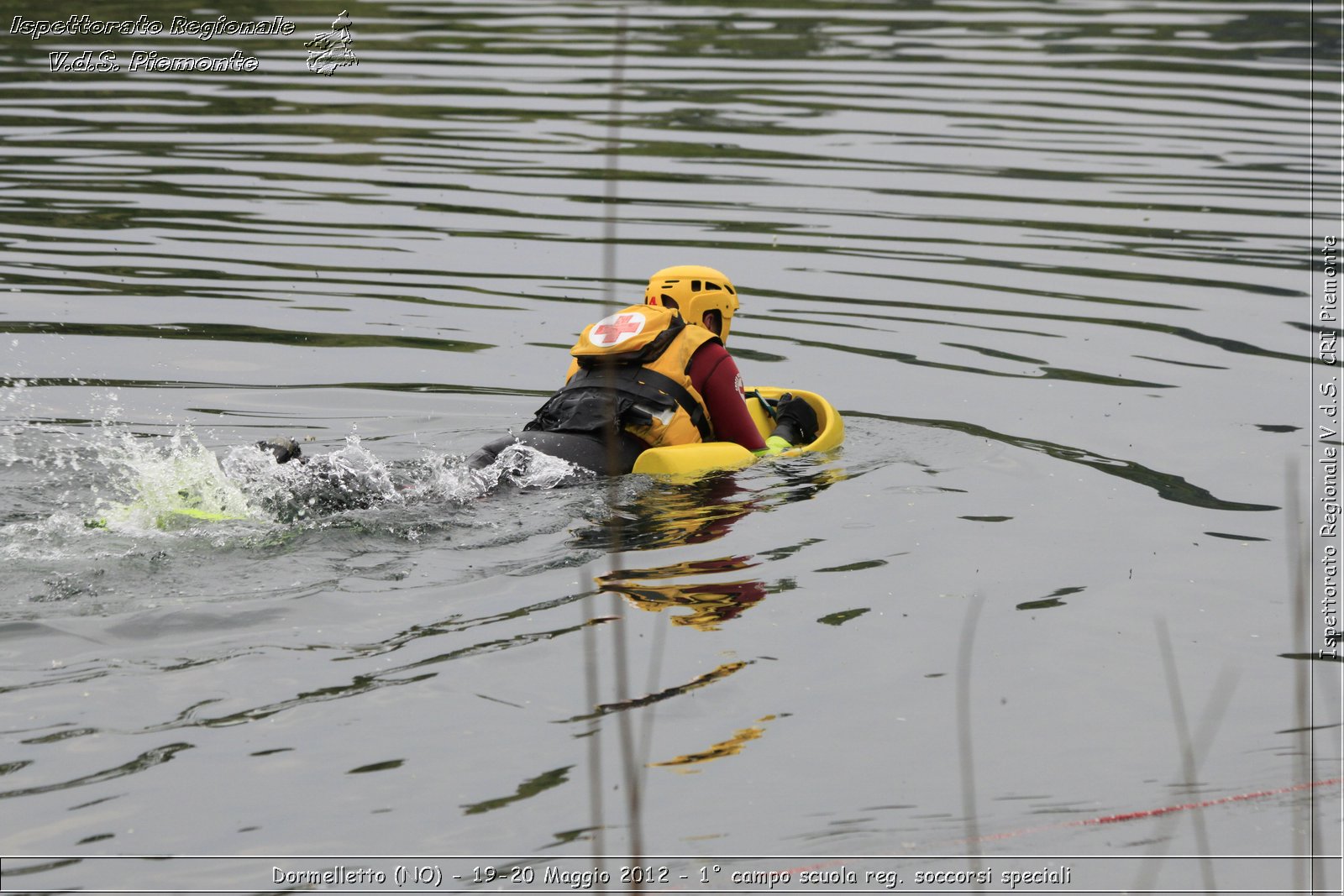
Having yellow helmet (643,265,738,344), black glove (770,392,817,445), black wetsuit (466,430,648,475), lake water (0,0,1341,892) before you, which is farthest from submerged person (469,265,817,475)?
black glove (770,392,817,445)

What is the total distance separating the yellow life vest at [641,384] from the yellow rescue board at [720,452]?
0.18 m

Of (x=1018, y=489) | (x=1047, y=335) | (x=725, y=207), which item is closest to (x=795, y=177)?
(x=725, y=207)

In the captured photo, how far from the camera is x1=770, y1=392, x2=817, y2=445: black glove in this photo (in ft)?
31.2

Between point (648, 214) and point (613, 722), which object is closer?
point (613, 722)

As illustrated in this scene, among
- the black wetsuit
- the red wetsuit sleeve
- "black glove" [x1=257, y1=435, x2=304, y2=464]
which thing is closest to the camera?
"black glove" [x1=257, y1=435, x2=304, y2=464]

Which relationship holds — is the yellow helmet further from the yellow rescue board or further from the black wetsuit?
the black wetsuit

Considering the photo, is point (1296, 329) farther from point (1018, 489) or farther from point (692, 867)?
point (692, 867)

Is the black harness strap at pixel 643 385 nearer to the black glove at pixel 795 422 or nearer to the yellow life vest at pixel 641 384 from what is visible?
the yellow life vest at pixel 641 384

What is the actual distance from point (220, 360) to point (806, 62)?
1460cm

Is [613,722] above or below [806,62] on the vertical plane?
→ below

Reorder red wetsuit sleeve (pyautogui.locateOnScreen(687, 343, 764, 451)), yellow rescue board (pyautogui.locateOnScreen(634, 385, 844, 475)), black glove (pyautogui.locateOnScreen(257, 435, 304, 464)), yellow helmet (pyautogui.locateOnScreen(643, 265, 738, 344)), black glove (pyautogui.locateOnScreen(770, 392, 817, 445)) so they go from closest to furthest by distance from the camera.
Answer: black glove (pyautogui.locateOnScreen(257, 435, 304, 464))
yellow rescue board (pyautogui.locateOnScreen(634, 385, 844, 475))
red wetsuit sleeve (pyautogui.locateOnScreen(687, 343, 764, 451))
yellow helmet (pyautogui.locateOnScreen(643, 265, 738, 344))
black glove (pyautogui.locateOnScreen(770, 392, 817, 445))

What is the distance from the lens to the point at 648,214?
51.1 feet

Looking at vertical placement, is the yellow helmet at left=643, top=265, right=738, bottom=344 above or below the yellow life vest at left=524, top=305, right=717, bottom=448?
above

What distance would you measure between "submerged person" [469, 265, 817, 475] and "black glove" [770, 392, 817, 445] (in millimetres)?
417
